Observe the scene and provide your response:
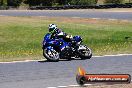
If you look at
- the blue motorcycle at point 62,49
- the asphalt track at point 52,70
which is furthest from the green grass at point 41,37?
the asphalt track at point 52,70

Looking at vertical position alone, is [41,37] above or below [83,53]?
below

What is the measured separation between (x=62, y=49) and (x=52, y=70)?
3108 mm

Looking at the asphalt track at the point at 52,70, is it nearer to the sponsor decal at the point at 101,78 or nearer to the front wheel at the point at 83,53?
the front wheel at the point at 83,53

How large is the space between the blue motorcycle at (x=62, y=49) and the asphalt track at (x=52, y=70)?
376mm

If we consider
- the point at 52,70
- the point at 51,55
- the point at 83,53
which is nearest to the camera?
the point at 52,70

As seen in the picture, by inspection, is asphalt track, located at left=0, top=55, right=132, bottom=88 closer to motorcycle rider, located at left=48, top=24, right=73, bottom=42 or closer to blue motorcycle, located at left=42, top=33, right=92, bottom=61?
blue motorcycle, located at left=42, top=33, right=92, bottom=61

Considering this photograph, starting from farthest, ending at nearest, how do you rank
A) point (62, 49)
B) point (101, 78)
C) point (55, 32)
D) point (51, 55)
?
point (62, 49)
point (55, 32)
point (51, 55)
point (101, 78)

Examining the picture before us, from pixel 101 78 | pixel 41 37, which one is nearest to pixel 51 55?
pixel 101 78

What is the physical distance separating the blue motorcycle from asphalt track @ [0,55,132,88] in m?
0.38

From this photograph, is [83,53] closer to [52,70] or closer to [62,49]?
[62,49]

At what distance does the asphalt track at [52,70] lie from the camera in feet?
43.4

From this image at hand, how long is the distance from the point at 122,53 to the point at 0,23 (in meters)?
22.7

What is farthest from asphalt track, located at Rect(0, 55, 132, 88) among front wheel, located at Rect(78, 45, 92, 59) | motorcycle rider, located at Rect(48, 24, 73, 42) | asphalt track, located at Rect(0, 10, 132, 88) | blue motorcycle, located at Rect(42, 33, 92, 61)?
motorcycle rider, located at Rect(48, 24, 73, 42)

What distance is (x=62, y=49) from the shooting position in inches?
727
